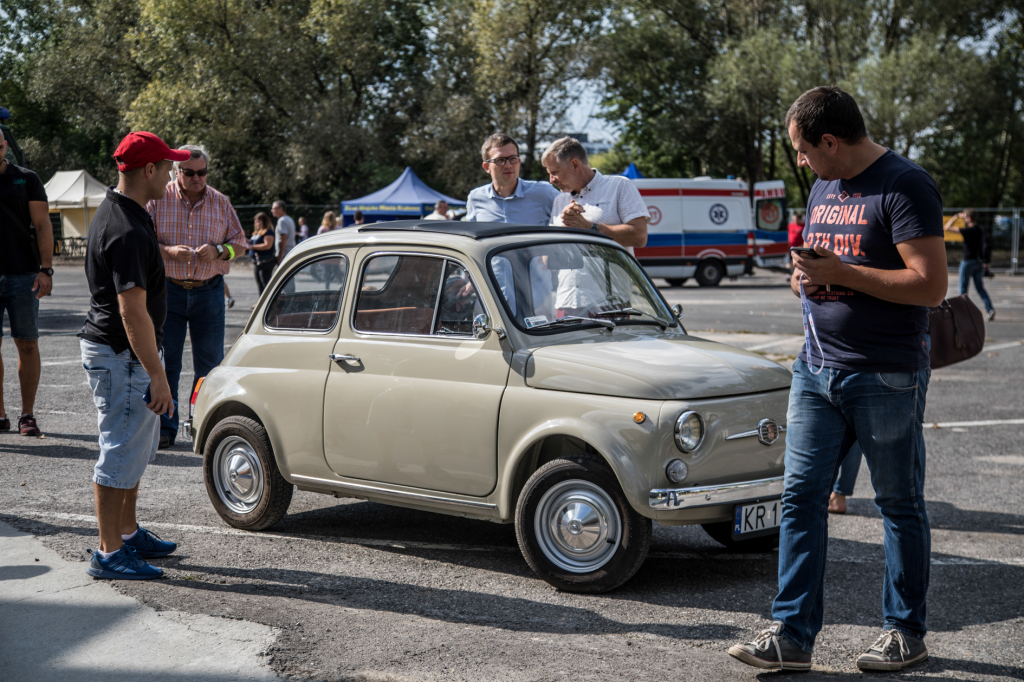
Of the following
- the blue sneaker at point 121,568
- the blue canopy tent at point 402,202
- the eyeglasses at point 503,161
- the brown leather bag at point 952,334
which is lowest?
the blue sneaker at point 121,568

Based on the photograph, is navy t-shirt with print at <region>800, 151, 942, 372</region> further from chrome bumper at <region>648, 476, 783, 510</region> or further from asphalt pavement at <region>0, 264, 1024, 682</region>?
asphalt pavement at <region>0, 264, 1024, 682</region>

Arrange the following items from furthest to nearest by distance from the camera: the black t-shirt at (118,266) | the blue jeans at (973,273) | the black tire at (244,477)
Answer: the blue jeans at (973,273) < the black tire at (244,477) < the black t-shirt at (118,266)

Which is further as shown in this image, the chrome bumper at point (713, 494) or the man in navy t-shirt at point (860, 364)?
the chrome bumper at point (713, 494)

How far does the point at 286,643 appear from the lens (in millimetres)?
3918

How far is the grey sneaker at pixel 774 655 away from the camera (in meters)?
3.62

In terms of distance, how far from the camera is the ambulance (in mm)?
28641

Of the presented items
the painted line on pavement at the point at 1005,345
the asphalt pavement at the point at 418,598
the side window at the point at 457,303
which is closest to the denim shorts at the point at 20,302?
the asphalt pavement at the point at 418,598

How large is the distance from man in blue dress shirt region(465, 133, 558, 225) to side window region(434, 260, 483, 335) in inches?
64.6

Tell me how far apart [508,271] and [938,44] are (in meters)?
37.0

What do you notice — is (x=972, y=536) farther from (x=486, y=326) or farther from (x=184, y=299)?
(x=184, y=299)

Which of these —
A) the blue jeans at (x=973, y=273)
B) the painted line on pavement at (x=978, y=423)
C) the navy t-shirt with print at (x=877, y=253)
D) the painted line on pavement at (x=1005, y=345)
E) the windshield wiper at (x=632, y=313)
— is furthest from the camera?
the blue jeans at (x=973, y=273)

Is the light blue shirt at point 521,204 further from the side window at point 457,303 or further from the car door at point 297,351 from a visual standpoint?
the side window at point 457,303

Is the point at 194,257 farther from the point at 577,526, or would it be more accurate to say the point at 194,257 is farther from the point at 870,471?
the point at 870,471

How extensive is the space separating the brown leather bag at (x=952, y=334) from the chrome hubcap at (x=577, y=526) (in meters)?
1.91
